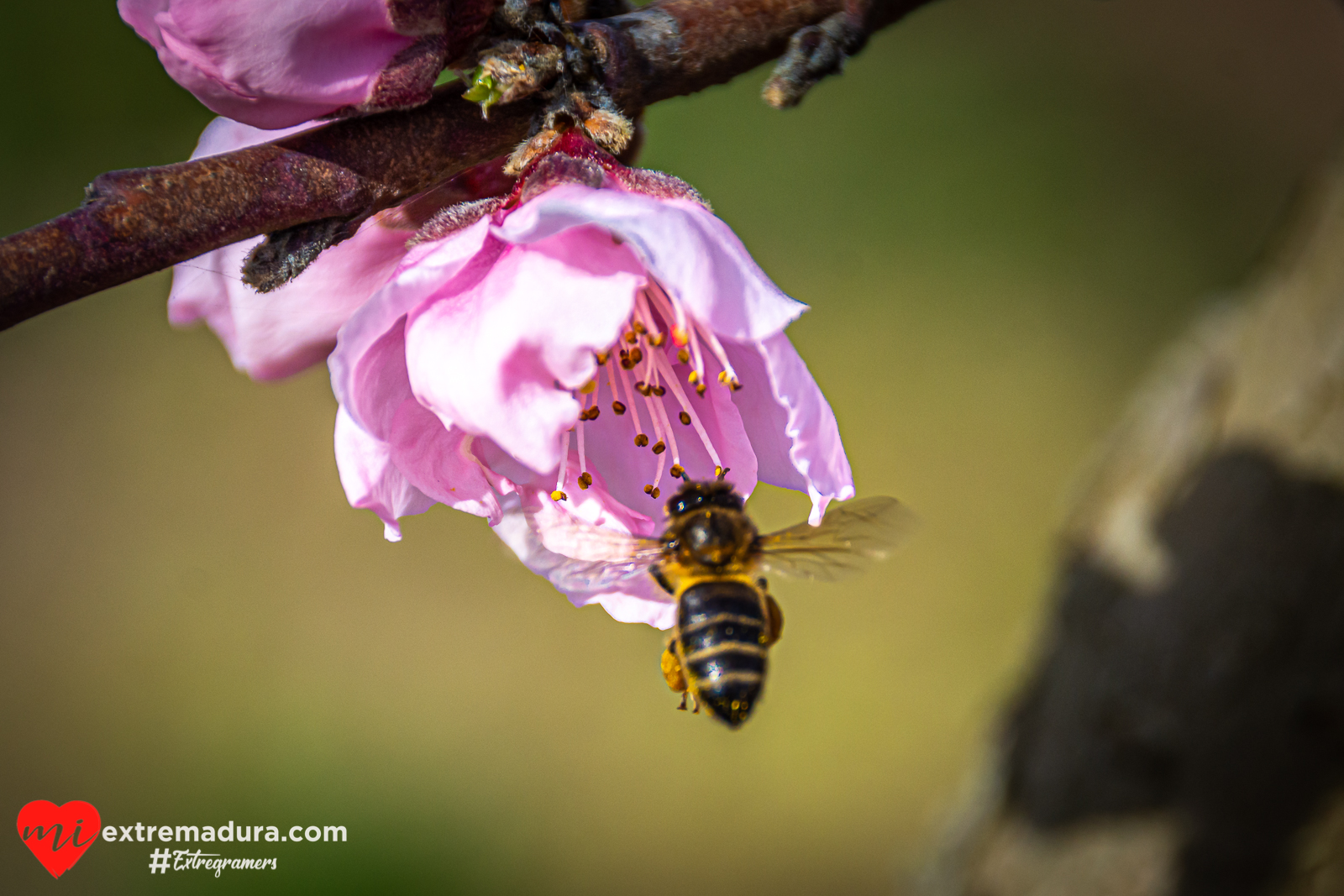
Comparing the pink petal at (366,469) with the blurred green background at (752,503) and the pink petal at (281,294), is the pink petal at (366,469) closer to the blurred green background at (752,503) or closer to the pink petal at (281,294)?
the pink petal at (281,294)

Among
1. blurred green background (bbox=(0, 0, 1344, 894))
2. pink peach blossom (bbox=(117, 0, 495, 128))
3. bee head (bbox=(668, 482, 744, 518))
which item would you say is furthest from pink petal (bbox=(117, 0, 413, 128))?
blurred green background (bbox=(0, 0, 1344, 894))

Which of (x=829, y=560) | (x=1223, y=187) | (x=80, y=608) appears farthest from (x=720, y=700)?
(x=1223, y=187)

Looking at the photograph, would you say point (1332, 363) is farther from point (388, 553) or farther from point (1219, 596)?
point (388, 553)

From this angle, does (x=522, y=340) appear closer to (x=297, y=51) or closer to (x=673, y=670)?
(x=297, y=51)

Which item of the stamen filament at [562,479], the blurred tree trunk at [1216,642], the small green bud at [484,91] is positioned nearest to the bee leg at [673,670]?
the stamen filament at [562,479]

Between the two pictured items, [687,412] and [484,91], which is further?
[687,412]

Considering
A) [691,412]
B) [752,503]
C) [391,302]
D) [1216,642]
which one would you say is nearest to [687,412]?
[691,412]
